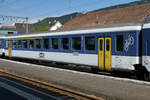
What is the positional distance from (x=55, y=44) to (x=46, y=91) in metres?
7.11

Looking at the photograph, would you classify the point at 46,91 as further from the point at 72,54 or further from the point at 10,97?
the point at 72,54

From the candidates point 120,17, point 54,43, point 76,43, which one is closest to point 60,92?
point 76,43

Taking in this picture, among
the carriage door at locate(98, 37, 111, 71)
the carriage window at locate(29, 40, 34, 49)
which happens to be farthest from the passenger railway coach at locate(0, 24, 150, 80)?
the carriage window at locate(29, 40, 34, 49)

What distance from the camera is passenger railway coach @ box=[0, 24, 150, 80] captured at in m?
9.58

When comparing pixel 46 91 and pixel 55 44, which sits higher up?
pixel 55 44

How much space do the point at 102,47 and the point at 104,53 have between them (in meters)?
0.37

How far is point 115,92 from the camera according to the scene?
291 inches

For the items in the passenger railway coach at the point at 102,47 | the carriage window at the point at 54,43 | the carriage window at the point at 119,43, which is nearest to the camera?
the passenger railway coach at the point at 102,47

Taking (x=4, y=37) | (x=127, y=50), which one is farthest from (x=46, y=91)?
(x=4, y=37)

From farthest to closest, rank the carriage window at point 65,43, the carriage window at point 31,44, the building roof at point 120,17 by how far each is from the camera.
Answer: the building roof at point 120,17 → the carriage window at point 31,44 → the carriage window at point 65,43

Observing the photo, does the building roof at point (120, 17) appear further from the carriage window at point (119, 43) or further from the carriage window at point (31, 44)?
the carriage window at point (119, 43)

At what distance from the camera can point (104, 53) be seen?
436 inches

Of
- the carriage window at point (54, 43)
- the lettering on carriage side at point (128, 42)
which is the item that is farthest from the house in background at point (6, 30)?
the lettering on carriage side at point (128, 42)

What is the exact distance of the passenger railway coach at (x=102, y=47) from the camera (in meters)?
9.58
